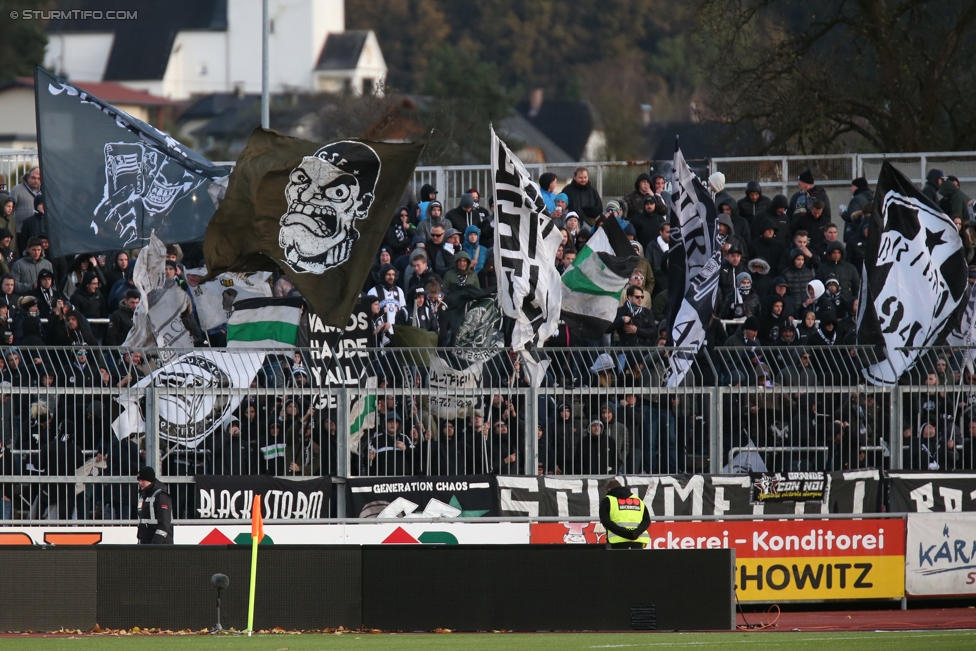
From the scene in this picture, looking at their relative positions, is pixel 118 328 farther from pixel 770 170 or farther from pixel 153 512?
pixel 770 170

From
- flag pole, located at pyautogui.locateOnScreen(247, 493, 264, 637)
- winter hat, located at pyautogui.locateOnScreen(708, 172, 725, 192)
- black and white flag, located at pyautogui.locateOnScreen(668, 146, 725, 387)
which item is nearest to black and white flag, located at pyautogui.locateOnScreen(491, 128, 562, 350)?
black and white flag, located at pyautogui.locateOnScreen(668, 146, 725, 387)

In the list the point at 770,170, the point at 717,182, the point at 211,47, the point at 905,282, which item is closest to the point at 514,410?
the point at 905,282

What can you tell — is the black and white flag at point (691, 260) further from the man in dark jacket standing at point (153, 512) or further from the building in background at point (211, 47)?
the building in background at point (211, 47)

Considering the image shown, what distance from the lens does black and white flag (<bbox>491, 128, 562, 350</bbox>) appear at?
16.7m

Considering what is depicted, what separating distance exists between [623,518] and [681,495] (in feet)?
7.45

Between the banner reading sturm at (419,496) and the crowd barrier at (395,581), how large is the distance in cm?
230

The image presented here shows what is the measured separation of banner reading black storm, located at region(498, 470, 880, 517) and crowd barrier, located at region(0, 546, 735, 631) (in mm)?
2570

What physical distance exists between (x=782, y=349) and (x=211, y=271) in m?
6.65

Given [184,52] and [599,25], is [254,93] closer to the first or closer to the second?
[184,52]

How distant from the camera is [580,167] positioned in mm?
22750

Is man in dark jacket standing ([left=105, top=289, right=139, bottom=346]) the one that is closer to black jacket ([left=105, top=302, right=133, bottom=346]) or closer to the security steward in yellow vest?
black jacket ([left=105, top=302, right=133, bottom=346])

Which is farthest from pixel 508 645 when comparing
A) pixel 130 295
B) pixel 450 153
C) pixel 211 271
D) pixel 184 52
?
pixel 184 52

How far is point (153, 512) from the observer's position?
624 inches

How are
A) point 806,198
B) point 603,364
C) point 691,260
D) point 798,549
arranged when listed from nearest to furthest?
point 603,364 → point 798,549 → point 691,260 → point 806,198
